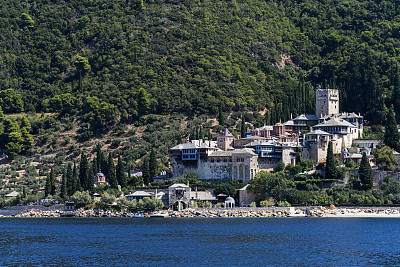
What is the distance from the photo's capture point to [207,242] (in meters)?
63.4

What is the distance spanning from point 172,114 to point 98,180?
108ft

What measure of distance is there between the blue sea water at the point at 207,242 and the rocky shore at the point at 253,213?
11.0ft

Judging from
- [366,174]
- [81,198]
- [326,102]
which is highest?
[326,102]

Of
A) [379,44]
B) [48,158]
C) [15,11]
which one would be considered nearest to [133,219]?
[48,158]

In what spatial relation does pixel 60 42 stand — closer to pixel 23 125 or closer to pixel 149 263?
pixel 23 125

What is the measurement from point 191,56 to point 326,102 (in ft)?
131

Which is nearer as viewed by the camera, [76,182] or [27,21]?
[76,182]

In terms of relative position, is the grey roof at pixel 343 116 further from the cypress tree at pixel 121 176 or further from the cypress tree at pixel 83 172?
the cypress tree at pixel 83 172

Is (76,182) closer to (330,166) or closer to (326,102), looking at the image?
(330,166)

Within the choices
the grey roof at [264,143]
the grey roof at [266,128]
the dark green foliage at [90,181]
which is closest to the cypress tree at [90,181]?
the dark green foliage at [90,181]

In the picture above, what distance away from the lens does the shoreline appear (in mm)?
87375

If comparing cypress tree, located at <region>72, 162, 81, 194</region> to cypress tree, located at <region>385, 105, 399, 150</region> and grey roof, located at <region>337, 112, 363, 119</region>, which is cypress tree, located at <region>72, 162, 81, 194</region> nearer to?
grey roof, located at <region>337, 112, 363, 119</region>

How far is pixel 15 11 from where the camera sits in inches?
6865

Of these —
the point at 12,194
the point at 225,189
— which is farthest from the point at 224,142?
the point at 12,194
